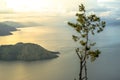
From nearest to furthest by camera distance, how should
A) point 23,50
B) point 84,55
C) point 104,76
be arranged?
point 84,55, point 104,76, point 23,50

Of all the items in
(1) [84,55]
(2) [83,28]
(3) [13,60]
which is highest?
(2) [83,28]

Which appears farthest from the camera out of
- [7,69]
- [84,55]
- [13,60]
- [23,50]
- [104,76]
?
[23,50]

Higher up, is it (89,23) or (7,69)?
(89,23)

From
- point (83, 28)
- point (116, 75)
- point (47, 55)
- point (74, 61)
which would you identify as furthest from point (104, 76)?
point (83, 28)

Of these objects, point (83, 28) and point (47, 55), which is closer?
point (83, 28)

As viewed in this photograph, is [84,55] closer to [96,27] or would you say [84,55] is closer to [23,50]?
[96,27]

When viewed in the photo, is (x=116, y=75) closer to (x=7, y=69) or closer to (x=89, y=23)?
(x=7, y=69)
